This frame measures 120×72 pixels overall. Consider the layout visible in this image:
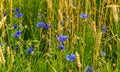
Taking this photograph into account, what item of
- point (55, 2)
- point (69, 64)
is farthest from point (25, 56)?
point (55, 2)

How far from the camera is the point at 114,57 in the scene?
2109mm

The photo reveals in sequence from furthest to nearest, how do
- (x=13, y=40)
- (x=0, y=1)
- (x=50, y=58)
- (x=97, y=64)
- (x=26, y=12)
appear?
(x=26, y=12) < (x=0, y=1) < (x=13, y=40) < (x=50, y=58) < (x=97, y=64)

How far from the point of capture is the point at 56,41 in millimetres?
2137

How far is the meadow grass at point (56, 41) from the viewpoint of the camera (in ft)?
6.08

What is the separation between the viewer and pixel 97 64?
188 cm

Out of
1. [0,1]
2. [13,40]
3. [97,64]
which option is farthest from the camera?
[0,1]

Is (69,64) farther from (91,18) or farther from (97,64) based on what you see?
(91,18)

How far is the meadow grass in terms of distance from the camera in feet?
6.08

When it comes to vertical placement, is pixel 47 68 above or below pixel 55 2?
below

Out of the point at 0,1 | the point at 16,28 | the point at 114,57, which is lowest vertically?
the point at 114,57

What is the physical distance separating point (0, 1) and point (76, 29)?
55cm

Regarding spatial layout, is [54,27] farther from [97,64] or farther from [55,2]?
[97,64]

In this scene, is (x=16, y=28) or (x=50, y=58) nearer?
(x=50, y=58)

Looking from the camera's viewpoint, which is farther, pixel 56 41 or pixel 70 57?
pixel 56 41
